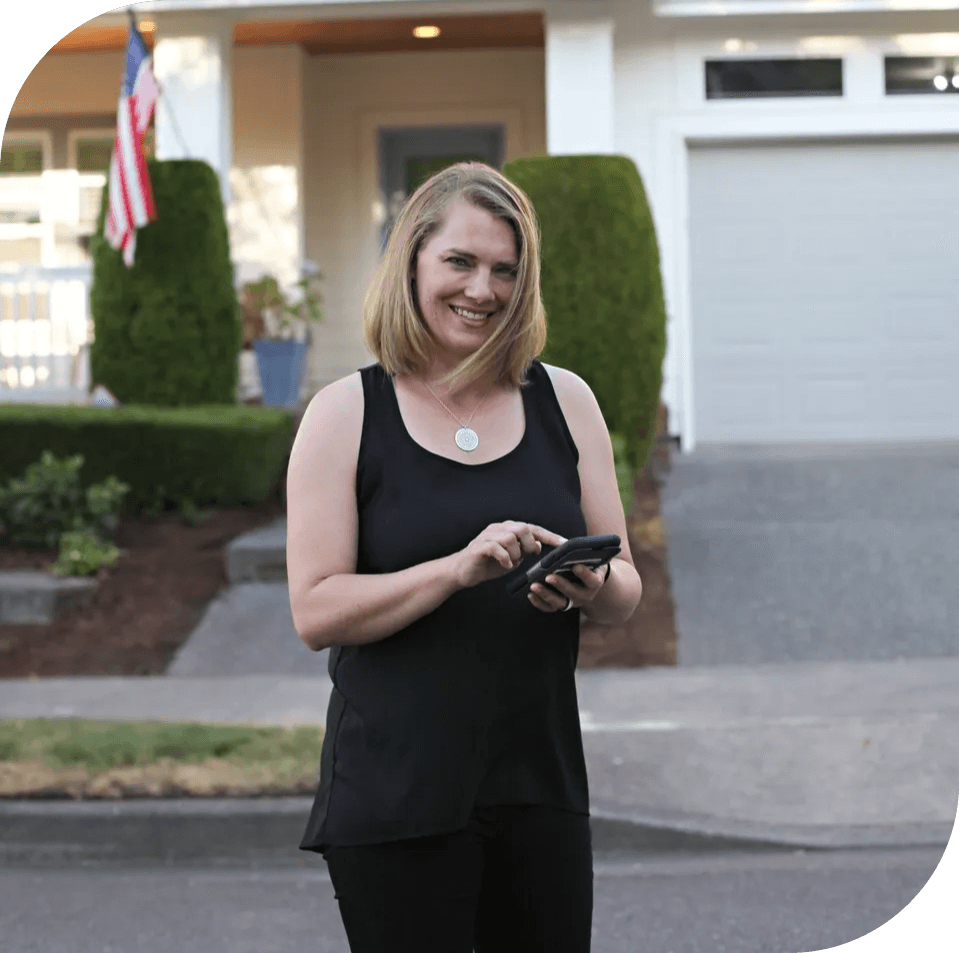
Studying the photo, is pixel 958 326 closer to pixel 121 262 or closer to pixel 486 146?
pixel 486 146

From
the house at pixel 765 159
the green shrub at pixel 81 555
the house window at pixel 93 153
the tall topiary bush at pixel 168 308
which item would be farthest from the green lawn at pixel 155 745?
the house window at pixel 93 153

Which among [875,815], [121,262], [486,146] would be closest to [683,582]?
[875,815]

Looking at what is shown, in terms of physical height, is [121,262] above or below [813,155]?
below

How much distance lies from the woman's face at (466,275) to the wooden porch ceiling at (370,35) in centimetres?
1077

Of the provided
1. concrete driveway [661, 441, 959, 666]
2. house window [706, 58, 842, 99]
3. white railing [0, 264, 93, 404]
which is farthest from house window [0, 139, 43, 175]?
concrete driveway [661, 441, 959, 666]

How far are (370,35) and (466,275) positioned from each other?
12104 mm

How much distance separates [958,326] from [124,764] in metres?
9.42

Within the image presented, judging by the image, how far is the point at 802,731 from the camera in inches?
240

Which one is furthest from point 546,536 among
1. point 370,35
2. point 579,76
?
point 370,35

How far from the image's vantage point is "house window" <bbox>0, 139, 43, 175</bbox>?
1482 centimetres

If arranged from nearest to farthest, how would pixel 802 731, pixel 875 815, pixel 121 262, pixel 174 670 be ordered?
pixel 875 815, pixel 802 731, pixel 174 670, pixel 121 262

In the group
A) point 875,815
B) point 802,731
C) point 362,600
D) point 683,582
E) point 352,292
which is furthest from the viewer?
point 352,292

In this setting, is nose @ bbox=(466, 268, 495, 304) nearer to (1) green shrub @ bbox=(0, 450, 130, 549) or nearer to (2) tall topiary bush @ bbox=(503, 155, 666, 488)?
(2) tall topiary bush @ bbox=(503, 155, 666, 488)

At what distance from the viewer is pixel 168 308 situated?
10.4m
